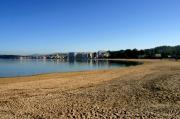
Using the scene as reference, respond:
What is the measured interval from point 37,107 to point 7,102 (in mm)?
2115

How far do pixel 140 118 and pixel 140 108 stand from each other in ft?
5.80

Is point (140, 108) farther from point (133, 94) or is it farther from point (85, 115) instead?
point (133, 94)

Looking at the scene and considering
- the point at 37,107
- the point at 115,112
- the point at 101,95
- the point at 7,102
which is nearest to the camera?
A: the point at 115,112

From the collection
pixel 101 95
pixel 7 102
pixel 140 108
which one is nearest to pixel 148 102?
pixel 140 108

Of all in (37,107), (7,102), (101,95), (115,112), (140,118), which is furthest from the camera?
(101,95)

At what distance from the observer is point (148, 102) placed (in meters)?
12.8

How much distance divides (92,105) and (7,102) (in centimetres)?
443

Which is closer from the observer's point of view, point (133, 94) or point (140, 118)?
point (140, 118)

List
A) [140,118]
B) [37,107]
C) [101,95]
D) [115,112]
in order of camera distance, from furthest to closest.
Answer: [101,95] < [37,107] < [115,112] < [140,118]

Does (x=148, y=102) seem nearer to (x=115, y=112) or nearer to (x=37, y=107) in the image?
(x=115, y=112)

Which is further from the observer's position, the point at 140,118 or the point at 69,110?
the point at 69,110

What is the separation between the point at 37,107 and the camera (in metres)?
12.0

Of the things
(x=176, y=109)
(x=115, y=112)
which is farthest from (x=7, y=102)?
(x=176, y=109)

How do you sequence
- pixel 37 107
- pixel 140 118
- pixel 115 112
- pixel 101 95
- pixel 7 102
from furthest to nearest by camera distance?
pixel 101 95, pixel 7 102, pixel 37 107, pixel 115 112, pixel 140 118
